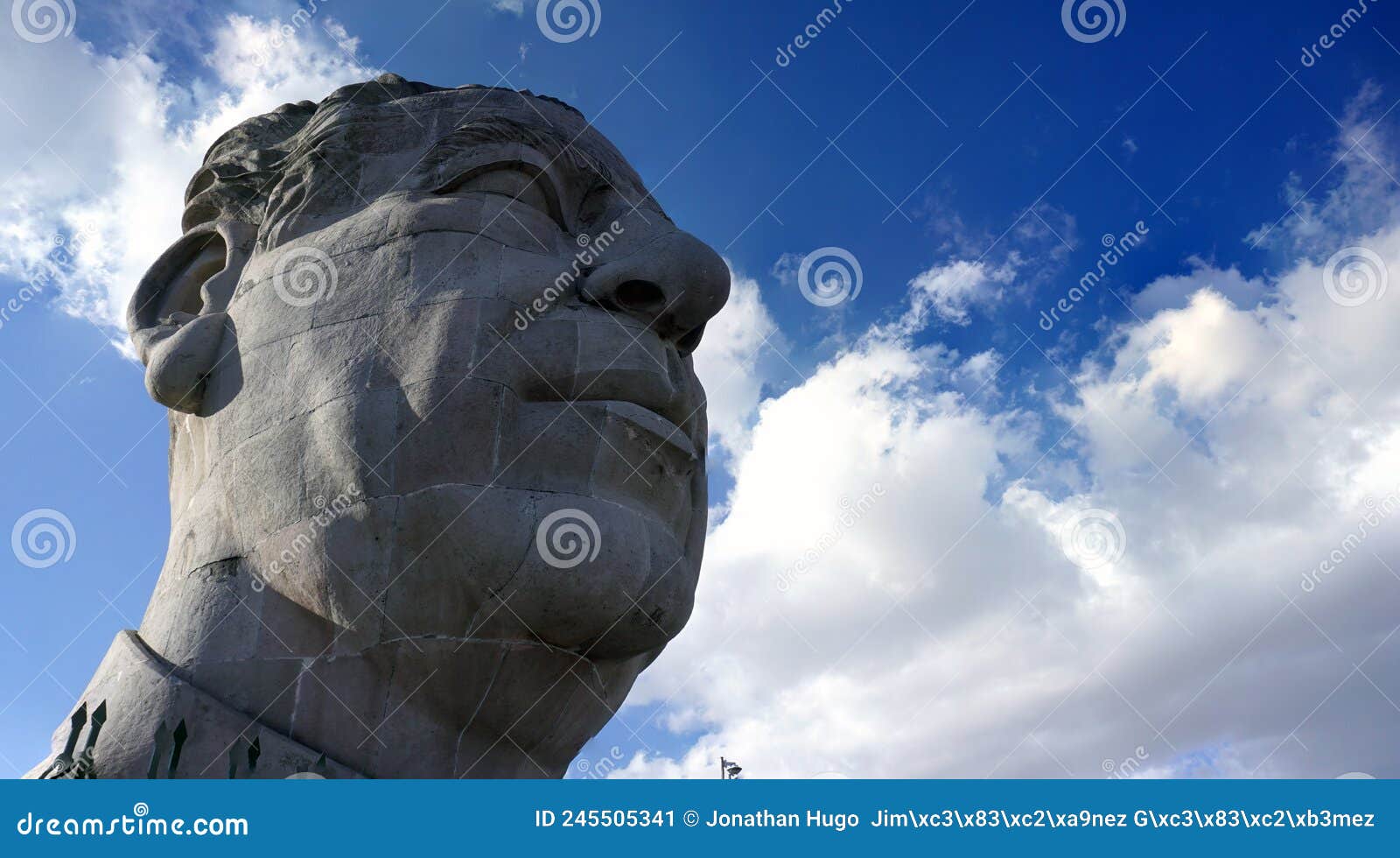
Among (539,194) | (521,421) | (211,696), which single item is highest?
(539,194)

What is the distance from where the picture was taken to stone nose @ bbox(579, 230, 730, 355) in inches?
215

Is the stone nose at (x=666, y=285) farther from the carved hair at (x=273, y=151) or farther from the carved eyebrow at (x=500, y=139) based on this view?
the carved hair at (x=273, y=151)

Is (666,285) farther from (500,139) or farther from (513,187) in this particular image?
(500,139)

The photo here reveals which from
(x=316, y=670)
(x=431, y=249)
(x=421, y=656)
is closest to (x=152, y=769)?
(x=316, y=670)

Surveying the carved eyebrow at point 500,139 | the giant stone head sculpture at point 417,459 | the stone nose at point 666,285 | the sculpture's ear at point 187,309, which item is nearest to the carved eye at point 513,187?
the giant stone head sculpture at point 417,459

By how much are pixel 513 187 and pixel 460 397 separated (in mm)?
1298

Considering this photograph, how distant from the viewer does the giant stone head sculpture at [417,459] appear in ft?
15.6

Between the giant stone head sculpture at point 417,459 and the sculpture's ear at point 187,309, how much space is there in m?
0.01

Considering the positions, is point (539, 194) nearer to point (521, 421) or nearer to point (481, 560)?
point (521, 421)

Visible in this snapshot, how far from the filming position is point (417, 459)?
4.84 metres

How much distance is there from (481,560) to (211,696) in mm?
1174

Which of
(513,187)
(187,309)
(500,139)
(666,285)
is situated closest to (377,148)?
(500,139)

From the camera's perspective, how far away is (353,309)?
528cm
